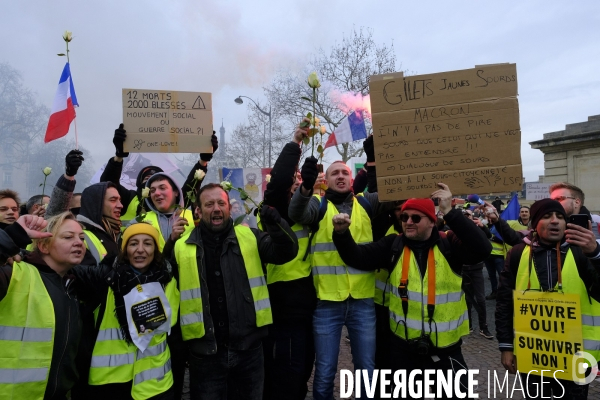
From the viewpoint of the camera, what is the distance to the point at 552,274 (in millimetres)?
3109

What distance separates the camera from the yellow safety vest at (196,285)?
2973 mm

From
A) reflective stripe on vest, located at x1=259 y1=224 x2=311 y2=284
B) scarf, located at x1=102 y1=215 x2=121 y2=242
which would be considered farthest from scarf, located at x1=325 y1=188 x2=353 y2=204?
scarf, located at x1=102 y1=215 x2=121 y2=242

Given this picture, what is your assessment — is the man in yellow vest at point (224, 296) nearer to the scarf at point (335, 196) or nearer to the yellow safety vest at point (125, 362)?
the yellow safety vest at point (125, 362)

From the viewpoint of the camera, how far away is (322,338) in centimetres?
344

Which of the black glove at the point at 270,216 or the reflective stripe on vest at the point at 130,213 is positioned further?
the reflective stripe on vest at the point at 130,213

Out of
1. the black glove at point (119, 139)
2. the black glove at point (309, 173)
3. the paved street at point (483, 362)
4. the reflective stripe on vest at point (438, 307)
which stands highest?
the black glove at point (119, 139)

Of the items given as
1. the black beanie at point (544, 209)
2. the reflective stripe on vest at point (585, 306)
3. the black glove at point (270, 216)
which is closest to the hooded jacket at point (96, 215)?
the black glove at point (270, 216)

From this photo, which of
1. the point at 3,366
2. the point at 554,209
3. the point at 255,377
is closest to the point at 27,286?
the point at 3,366

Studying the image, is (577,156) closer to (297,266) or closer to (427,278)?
(427,278)

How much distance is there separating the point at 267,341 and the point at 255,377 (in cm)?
73

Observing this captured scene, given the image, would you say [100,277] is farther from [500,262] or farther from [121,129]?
[500,262]

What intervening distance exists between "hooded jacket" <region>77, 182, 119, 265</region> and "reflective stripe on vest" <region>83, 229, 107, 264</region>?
48 millimetres

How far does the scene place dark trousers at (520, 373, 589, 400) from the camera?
9.68 feet

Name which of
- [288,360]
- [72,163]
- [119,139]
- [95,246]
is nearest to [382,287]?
[288,360]
